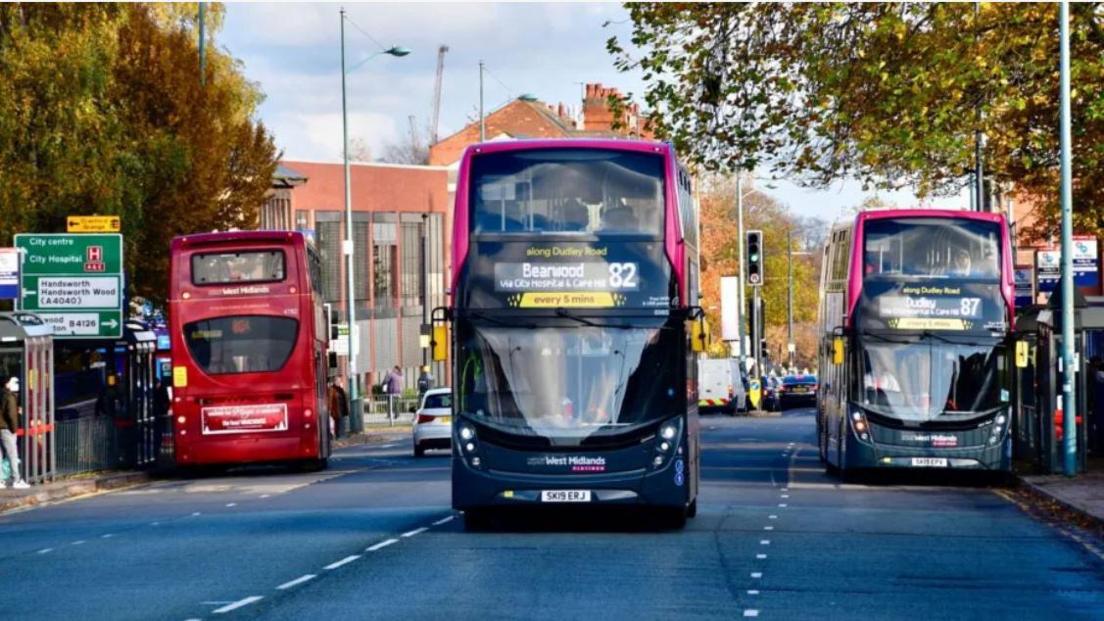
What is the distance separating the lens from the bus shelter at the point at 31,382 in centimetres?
3177

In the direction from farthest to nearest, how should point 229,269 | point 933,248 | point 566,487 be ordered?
1. point 229,269
2. point 933,248
3. point 566,487

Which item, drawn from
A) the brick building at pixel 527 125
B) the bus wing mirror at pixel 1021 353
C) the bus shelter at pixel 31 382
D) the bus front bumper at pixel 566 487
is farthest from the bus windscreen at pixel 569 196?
the brick building at pixel 527 125

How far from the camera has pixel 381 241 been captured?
88.2 m

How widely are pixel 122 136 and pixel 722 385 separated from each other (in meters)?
33.1

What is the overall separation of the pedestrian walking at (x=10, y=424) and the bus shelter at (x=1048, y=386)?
15029 mm

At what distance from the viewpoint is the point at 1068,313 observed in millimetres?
30453

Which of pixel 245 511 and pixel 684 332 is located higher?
pixel 684 332

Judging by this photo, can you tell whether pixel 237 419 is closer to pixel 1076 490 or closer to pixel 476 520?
pixel 476 520

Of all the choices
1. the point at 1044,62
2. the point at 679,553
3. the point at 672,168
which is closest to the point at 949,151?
the point at 1044,62

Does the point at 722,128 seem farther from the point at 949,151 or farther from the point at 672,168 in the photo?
the point at 672,168

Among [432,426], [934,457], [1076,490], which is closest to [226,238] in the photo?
[432,426]

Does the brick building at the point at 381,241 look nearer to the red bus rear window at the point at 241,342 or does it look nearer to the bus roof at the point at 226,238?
the red bus rear window at the point at 241,342

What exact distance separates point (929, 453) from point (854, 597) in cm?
1543

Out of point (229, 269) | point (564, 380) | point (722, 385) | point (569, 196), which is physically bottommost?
point (722, 385)
